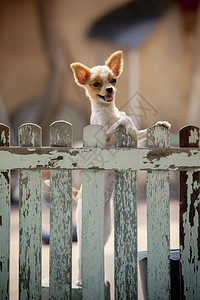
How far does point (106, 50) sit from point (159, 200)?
5390 mm

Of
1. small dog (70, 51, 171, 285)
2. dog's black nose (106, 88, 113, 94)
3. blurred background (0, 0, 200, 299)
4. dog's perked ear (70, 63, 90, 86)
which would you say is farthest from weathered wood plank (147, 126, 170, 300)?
blurred background (0, 0, 200, 299)

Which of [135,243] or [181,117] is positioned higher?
[181,117]

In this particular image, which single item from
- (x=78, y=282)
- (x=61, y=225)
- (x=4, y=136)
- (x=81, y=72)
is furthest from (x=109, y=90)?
(x=78, y=282)

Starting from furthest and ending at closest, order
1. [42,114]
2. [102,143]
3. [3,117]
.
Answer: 1. [42,114]
2. [3,117]
3. [102,143]

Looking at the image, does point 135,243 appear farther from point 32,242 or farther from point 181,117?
point 181,117

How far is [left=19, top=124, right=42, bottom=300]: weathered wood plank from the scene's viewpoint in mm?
1986

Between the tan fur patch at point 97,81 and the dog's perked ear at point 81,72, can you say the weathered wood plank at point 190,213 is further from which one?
the dog's perked ear at point 81,72

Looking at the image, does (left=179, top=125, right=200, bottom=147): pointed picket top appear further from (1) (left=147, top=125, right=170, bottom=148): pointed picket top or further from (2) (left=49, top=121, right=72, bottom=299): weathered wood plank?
(2) (left=49, top=121, right=72, bottom=299): weathered wood plank

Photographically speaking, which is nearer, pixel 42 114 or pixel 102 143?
pixel 102 143

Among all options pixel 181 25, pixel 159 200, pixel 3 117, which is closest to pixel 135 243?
pixel 159 200

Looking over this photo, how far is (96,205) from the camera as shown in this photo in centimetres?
203

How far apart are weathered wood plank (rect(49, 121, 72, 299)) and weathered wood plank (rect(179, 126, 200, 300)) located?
0.55 meters

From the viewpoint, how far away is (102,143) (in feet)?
6.56

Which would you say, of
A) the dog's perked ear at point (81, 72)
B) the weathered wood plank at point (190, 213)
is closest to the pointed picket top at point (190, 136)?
the weathered wood plank at point (190, 213)
